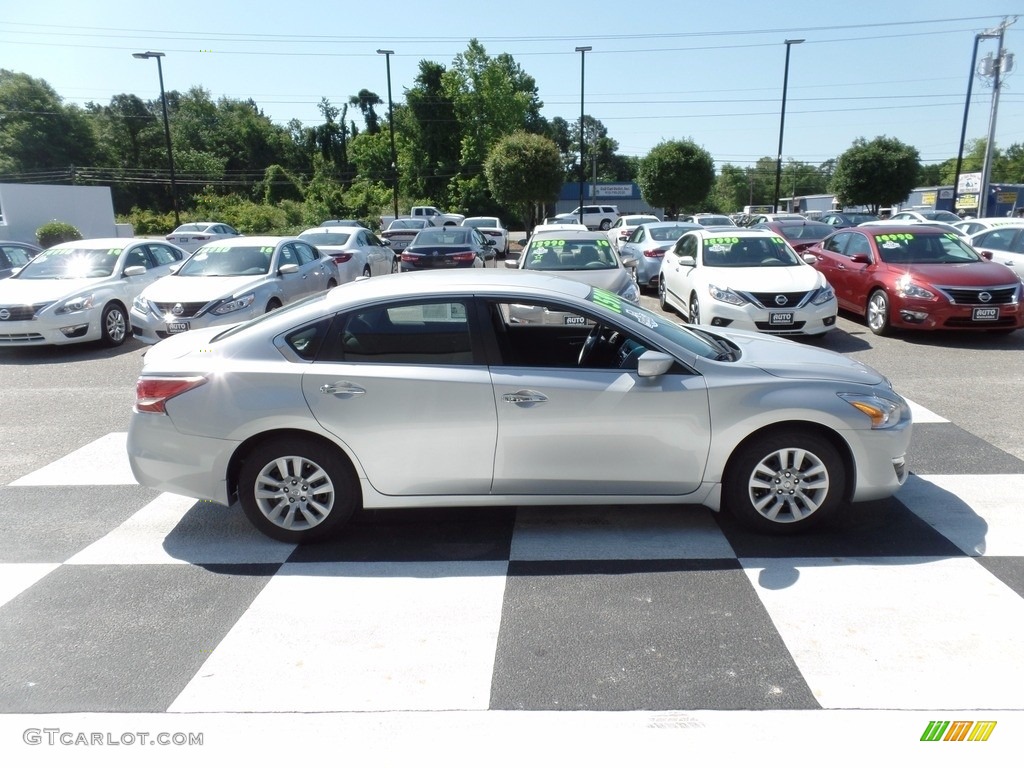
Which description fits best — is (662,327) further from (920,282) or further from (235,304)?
(920,282)

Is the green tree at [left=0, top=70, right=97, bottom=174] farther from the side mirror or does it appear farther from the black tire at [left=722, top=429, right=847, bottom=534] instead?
the black tire at [left=722, top=429, right=847, bottom=534]

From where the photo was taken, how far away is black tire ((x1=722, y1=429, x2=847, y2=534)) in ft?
14.3

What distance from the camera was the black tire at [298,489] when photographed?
14.3ft

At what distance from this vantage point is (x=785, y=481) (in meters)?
4.42

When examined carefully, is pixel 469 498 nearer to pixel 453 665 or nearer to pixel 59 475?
pixel 453 665

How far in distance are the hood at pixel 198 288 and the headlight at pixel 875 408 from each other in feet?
27.5

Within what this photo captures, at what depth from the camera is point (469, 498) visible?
14.5 ft

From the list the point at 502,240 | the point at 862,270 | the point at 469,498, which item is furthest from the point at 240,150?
the point at 469,498

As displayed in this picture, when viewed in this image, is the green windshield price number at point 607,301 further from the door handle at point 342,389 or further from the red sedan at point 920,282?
the red sedan at point 920,282

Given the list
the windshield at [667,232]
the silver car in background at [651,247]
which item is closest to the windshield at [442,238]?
the silver car in background at [651,247]

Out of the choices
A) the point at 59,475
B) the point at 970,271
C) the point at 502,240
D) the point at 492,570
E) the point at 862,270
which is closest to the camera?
the point at 492,570

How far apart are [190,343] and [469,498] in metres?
2.07

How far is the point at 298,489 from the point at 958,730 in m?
3.36

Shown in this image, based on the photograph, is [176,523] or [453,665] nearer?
[453,665]
